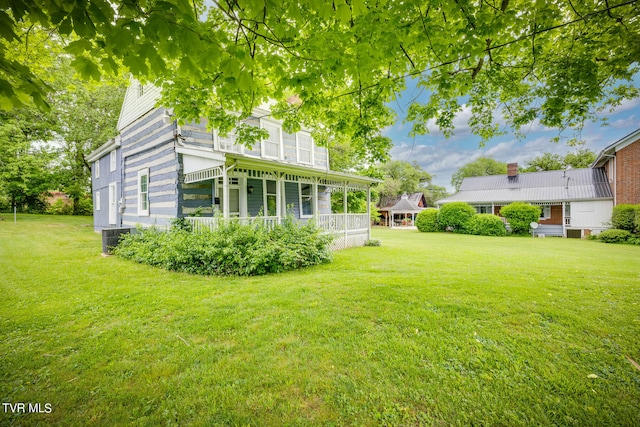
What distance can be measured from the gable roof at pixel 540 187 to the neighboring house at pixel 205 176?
18493 mm

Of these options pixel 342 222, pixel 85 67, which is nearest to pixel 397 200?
pixel 342 222

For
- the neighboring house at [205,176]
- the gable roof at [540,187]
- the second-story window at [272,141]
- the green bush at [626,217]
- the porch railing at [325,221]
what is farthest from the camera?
the gable roof at [540,187]

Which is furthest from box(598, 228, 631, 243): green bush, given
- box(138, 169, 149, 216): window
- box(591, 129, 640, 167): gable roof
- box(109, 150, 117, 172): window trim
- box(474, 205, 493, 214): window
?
box(109, 150, 117, 172): window trim

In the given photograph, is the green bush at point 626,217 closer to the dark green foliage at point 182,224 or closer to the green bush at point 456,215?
the green bush at point 456,215

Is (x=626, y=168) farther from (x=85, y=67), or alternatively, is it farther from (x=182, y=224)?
(x=85, y=67)

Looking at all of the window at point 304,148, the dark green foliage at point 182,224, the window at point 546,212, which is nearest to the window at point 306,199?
the window at point 304,148

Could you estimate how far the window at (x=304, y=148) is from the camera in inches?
516

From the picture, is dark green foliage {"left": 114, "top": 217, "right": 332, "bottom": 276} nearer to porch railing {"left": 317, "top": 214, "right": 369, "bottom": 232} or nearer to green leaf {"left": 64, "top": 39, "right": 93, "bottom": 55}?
porch railing {"left": 317, "top": 214, "right": 369, "bottom": 232}

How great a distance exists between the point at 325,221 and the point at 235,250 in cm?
499

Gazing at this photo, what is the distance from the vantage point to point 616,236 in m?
14.5

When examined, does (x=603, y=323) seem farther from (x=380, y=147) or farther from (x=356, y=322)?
(x=380, y=147)

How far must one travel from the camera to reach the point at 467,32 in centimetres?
364

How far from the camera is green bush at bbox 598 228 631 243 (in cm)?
1431

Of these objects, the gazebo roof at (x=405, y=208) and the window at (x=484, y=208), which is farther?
the gazebo roof at (x=405, y=208)
